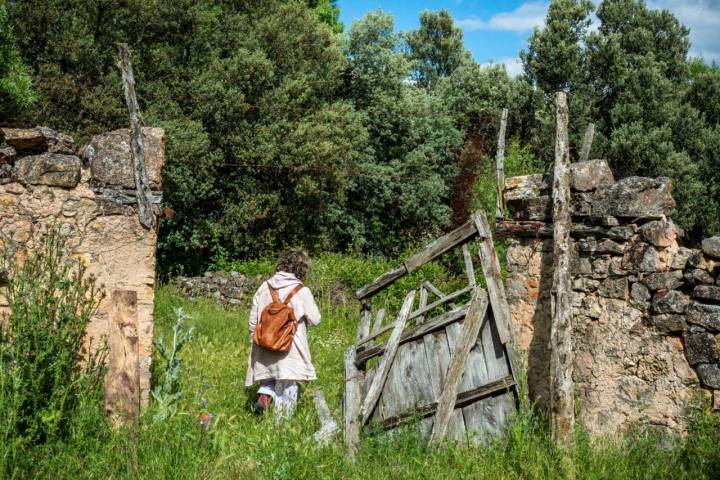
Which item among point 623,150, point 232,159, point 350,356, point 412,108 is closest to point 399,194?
point 412,108

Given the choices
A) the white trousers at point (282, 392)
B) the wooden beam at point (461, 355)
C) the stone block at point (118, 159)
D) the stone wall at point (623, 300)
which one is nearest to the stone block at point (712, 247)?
the stone wall at point (623, 300)

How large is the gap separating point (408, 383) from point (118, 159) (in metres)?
3.14

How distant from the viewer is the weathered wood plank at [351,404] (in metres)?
5.32

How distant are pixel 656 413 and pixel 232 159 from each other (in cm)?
1322

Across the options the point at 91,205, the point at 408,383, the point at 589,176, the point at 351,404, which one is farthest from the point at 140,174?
the point at 589,176

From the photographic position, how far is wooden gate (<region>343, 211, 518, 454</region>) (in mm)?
5176

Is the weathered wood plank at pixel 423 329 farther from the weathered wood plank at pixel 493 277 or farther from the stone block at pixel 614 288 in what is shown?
the stone block at pixel 614 288

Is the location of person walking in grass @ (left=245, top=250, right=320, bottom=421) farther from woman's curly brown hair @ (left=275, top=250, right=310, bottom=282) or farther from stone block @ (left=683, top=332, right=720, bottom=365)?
stone block @ (left=683, top=332, right=720, bottom=365)

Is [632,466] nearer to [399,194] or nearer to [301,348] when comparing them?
[301,348]

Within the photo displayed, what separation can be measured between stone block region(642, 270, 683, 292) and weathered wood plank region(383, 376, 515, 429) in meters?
1.30

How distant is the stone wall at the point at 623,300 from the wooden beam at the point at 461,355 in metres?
0.47

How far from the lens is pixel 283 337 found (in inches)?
221

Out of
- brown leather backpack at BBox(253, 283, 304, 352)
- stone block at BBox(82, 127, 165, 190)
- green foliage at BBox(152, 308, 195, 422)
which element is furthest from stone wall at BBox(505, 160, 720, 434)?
stone block at BBox(82, 127, 165, 190)

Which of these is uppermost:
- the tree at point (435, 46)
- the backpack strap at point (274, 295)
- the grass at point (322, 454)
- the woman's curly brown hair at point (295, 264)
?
the tree at point (435, 46)
